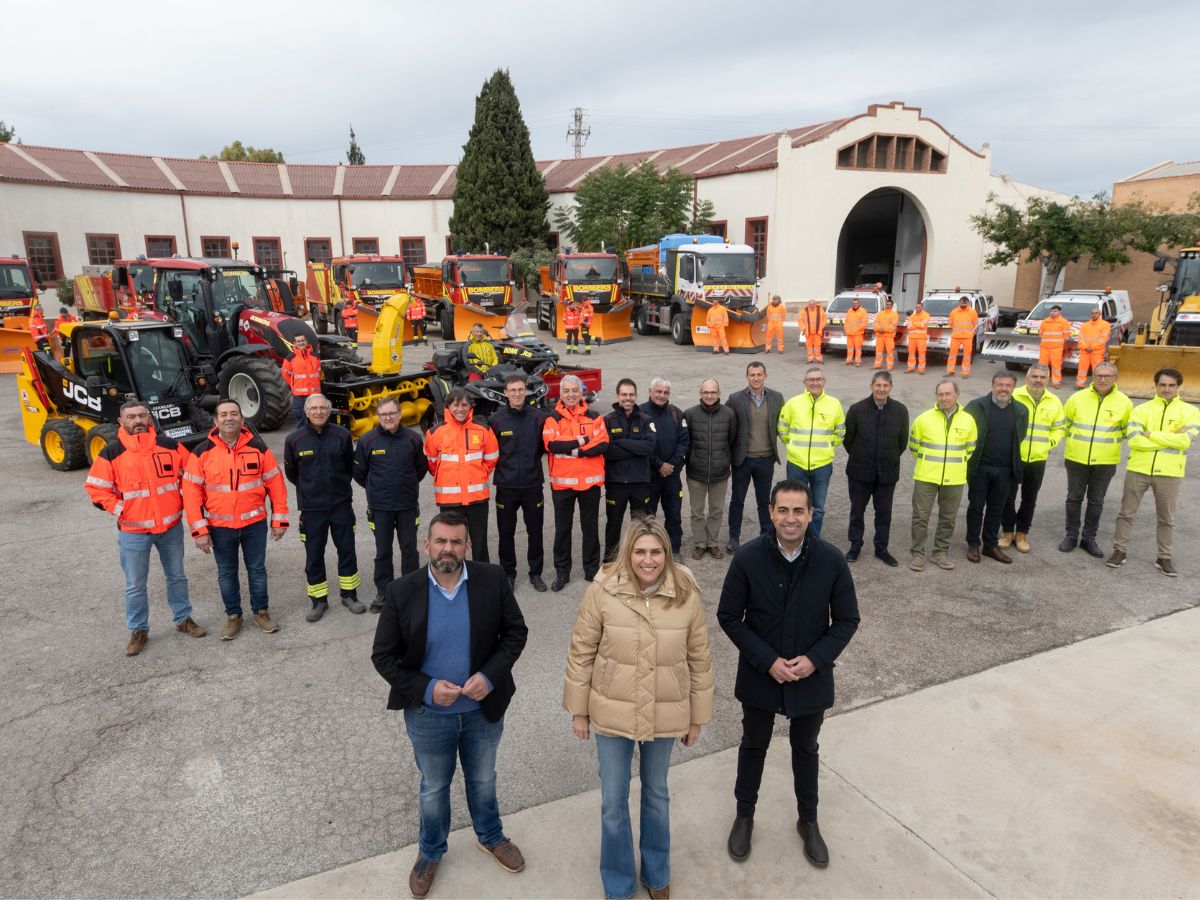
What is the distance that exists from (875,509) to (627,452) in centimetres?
235

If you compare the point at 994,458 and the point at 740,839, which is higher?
the point at 994,458

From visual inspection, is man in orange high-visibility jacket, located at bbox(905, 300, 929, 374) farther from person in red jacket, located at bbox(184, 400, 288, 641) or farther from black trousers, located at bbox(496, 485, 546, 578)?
person in red jacket, located at bbox(184, 400, 288, 641)

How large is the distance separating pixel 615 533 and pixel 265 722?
3106mm

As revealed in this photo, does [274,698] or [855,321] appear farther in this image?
[855,321]

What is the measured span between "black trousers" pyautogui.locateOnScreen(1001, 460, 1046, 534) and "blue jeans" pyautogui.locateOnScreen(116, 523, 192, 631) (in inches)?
269

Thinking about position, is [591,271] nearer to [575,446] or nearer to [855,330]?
[855,330]

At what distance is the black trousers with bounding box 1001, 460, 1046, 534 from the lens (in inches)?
271

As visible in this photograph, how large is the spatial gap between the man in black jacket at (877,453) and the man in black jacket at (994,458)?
700 mm

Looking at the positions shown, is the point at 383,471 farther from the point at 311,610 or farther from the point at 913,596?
the point at 913,596

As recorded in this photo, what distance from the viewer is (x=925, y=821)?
360 cm

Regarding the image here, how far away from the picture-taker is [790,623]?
10.6 feet

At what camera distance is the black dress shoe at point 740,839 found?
11.0 feet

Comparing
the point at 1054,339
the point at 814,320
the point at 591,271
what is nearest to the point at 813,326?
the point at 814,320

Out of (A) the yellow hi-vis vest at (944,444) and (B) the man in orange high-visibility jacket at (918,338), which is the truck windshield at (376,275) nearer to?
(B) the man in orange high-visibility jacket at (918,338)
